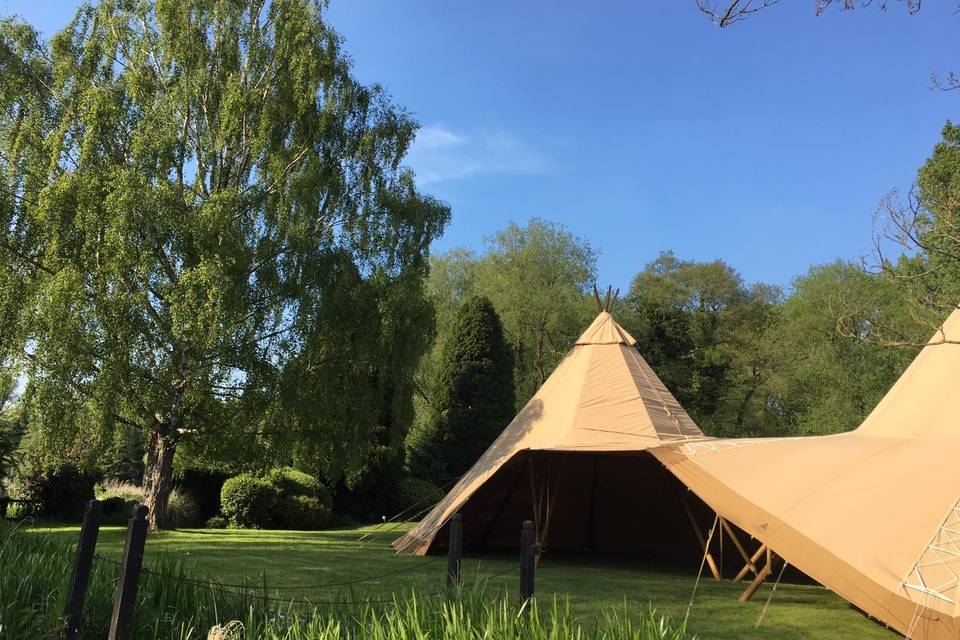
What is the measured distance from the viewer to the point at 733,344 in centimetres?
2658

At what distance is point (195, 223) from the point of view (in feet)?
36.1

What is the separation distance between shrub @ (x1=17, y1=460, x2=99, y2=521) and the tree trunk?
1875 mm

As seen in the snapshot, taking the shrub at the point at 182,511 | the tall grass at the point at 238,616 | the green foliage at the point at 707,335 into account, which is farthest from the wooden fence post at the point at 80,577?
the green foliage at the point at 707,335

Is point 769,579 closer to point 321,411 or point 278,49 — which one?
point 321,411

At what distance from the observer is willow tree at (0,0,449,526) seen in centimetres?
1067

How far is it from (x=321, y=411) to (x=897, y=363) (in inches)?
684

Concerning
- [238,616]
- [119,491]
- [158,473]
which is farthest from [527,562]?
[119,491]

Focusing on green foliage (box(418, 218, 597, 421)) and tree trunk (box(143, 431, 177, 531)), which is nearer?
tree trunk (box(143, 431, 177, 531))

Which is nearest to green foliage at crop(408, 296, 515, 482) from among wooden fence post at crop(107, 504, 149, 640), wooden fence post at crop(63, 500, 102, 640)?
wooden fence post at crop(63, 500, 102, 640)

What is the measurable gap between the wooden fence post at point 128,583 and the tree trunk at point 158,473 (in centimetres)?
909

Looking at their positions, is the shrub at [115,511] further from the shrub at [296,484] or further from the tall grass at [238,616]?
the tall grass at [238,616]

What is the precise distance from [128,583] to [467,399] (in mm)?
17418

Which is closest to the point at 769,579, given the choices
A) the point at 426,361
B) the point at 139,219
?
the point at 139,219

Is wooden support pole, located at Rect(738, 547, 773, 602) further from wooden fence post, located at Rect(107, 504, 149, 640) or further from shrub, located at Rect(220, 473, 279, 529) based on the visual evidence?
shrub, located at Rect(220, 473, 279, 529)
